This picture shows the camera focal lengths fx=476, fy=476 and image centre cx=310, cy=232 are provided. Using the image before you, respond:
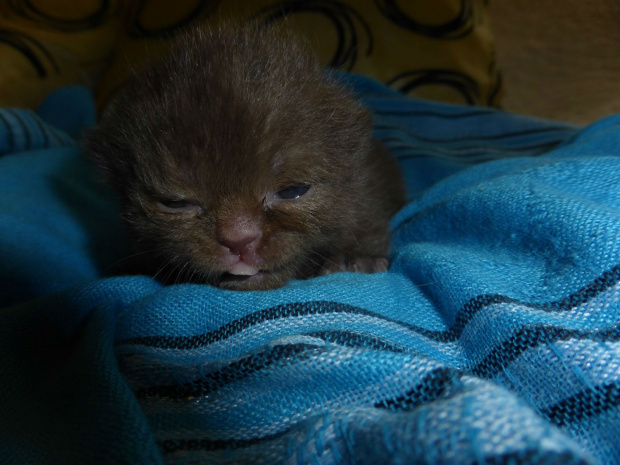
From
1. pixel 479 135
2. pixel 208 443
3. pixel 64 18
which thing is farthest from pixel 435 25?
pixel 208 443

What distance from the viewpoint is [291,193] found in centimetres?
93

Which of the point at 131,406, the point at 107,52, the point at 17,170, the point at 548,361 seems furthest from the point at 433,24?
the point at 131,406

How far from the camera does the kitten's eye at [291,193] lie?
3.01 feet

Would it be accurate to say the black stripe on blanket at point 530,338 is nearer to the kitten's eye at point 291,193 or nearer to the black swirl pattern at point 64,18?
the kitten's eye at point 291,193

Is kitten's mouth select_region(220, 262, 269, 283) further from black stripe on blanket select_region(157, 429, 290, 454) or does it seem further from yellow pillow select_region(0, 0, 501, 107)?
yellow pillow select_region(0, 0, 501, 107)

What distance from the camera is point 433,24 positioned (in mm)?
2377

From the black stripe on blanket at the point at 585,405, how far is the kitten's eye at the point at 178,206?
0.66 metres

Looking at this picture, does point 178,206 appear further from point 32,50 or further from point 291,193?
point 32,50

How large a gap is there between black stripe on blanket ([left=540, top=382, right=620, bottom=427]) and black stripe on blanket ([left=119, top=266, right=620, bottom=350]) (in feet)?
0.46

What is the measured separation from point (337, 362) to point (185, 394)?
239 mm

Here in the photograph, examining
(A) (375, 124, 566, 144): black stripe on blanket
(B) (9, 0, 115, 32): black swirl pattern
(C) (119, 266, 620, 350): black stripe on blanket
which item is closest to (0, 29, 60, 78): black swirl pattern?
(B) (9, 0, 115, 32): black swirl pattern

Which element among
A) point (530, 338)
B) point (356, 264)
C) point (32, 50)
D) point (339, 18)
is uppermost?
point (339, 18)

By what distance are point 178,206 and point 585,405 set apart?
0.73 m

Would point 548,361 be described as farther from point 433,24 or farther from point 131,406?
point 433,24
